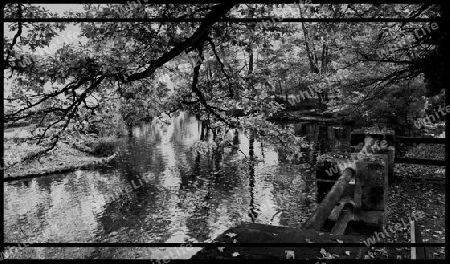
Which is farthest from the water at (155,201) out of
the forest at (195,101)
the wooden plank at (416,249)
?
the wooden plank at (416,249)

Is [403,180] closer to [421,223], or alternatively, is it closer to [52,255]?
[421,223]

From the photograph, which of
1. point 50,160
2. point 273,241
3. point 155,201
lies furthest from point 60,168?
point 273,241

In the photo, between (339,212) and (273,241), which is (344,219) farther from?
(273,241)

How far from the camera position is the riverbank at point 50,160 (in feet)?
64.3

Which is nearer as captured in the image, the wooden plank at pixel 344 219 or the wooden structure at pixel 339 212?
the wooden structure at pixel 339 212

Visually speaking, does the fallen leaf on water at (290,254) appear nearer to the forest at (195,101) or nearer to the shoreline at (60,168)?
the forest at (195,101)

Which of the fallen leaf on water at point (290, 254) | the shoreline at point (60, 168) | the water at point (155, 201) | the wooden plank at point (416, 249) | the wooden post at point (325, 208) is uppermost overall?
the fallen leaf on water at point (290, 254)

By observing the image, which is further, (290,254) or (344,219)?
(344,219)

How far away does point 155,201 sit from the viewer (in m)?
16.1

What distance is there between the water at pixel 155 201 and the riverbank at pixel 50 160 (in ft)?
3.28

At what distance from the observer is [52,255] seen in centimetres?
1082

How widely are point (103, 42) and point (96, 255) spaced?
23.4 feet

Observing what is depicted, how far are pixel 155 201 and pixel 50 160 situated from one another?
21.5ft

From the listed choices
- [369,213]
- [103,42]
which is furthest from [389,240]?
[103,42]
